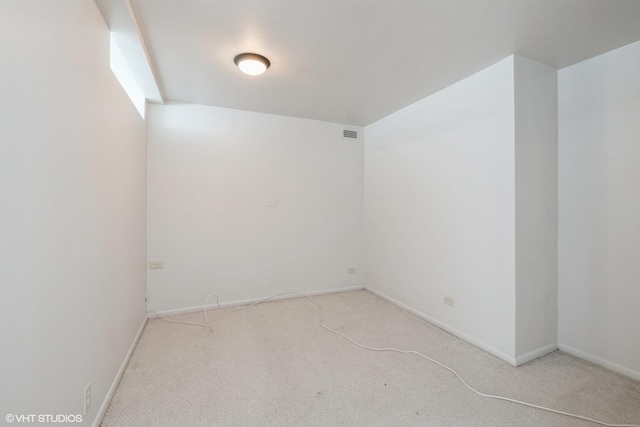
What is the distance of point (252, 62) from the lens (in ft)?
6.91

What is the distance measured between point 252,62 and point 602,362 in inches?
144

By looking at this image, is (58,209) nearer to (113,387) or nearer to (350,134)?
(113,387)

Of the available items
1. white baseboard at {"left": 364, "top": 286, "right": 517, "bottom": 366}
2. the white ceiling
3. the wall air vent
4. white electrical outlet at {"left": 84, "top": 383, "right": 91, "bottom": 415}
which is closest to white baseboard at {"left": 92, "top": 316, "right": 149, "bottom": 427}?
white electrical outlet at {"left": 84, "top": 383, "right": 91, "bottom": 415}

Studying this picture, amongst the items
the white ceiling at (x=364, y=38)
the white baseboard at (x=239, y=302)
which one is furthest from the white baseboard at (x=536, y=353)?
the white ceiling at (x=364, y=38)

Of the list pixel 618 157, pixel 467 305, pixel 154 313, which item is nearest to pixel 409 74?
pixel 618 157

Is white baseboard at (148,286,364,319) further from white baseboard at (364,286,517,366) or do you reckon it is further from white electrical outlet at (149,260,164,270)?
white baseboard at (364,286,517,366)

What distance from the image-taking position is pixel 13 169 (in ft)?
2.89

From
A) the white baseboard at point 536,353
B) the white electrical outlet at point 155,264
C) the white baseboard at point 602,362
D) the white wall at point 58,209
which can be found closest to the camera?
the white wall at point 58,209

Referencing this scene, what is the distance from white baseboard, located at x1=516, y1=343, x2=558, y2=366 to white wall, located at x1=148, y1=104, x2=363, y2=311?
2189 mm

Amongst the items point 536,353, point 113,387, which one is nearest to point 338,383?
point 113,387

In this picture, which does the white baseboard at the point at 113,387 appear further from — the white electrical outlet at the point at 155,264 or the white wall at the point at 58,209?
the white electrical outlet at the point at 155,264

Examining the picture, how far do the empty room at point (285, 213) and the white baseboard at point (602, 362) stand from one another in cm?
2

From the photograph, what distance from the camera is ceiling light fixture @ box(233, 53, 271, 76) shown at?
2088mm

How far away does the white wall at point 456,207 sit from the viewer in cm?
214
